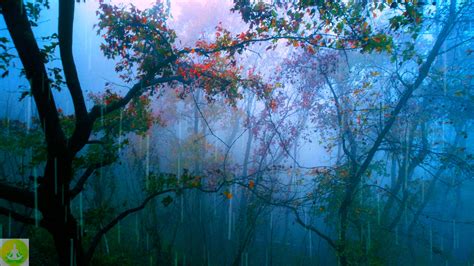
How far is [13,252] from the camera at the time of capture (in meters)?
4.96

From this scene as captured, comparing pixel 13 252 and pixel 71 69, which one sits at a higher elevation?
pixel 71 69

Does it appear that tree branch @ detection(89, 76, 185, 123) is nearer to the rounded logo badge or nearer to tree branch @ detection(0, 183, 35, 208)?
tree branch @ detection(0, 183, 35, 208)

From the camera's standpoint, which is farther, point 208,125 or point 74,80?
point 208,125

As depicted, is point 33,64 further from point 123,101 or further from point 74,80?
point 123,101

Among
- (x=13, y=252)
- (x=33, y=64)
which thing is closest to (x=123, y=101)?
(x=33, y=64)

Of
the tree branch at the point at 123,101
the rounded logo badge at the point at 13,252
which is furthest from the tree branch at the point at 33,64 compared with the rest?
the rounded logo badge at the point at 13,252

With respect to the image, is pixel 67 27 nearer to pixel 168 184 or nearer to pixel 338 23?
pixel 168 184

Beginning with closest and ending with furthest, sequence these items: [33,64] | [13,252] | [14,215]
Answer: [33,64]
[14,215]
[13,252]

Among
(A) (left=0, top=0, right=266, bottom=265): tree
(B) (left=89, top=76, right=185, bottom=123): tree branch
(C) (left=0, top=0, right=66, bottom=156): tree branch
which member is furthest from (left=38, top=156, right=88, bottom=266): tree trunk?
(B) (left=89, top=76, right=185, bottom=123): tree branch

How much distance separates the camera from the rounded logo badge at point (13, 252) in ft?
15.9

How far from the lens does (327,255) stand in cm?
1166

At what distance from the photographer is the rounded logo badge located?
15.9ft

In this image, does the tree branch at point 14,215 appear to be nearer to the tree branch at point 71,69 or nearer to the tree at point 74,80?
the tree at point 74,80

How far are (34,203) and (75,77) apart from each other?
67.9 inches
